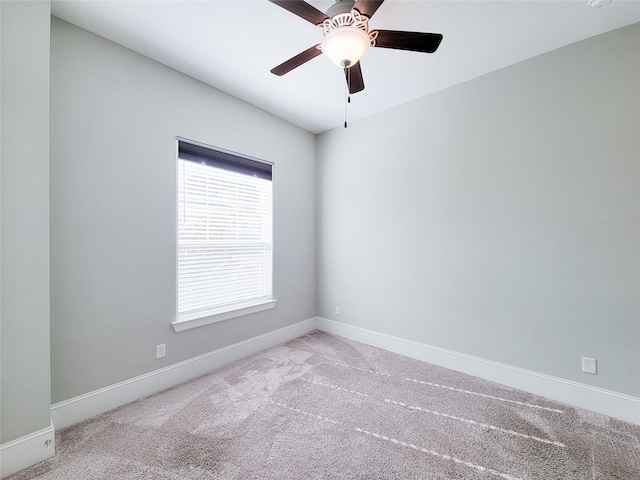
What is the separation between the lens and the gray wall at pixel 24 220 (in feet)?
4.70

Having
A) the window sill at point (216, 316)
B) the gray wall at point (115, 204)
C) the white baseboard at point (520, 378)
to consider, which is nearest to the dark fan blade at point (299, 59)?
the gray wall at point (115, 204)

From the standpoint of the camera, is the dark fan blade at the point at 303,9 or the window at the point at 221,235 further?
the window at the point at 221,235

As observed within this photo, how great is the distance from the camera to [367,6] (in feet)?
4.49

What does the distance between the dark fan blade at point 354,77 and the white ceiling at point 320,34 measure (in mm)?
400

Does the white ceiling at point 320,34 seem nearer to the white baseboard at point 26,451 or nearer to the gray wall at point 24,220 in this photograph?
the gray wall at point 24,220

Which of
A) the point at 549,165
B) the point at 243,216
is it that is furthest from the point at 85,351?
the point at 549,165

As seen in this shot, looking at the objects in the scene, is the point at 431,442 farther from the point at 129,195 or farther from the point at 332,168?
the point at 332,168

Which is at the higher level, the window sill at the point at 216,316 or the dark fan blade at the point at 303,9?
the dark fan blade at the point at 303,9

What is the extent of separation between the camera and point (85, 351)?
6.26 feet

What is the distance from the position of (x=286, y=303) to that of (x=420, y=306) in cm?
160

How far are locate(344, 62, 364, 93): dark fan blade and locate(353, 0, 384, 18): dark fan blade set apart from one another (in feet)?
1.09

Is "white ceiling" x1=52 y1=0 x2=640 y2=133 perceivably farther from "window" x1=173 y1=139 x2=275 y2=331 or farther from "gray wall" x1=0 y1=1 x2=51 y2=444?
"window" x1=173 y1=139 x2=275 y2=331

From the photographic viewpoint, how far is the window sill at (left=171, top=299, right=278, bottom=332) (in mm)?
2395

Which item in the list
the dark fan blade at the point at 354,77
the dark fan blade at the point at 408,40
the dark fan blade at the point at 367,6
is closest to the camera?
the dark fan blade at the point at 367,6
